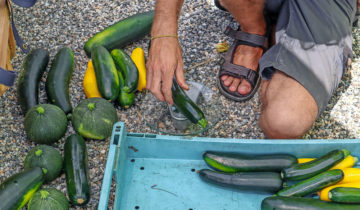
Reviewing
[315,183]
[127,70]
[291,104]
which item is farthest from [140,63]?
[315,183]

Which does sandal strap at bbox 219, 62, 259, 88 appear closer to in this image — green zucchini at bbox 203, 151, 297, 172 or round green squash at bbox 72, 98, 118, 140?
green zucchini at bbox 203, 151, 297, 172

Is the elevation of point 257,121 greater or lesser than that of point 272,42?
lesser

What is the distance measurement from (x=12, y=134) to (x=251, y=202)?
1610 mm

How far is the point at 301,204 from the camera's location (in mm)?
1971

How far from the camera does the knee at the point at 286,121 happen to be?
2.41 metres

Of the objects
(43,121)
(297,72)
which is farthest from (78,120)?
(297,72)

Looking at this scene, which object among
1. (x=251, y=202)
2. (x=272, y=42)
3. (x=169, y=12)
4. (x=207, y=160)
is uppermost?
(x=169, y=12)

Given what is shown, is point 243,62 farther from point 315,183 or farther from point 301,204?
point 301,204

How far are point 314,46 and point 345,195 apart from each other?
1.04 meters

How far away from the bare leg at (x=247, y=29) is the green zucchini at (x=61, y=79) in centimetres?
113

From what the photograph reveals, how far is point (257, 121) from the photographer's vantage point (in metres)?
2.81

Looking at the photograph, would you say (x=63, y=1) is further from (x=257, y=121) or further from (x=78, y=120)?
(x=257, y=121)

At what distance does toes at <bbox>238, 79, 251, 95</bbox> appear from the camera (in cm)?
288

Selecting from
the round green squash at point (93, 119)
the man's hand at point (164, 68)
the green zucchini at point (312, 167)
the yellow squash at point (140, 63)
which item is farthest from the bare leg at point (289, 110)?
the round green squash at point (93, 119)
